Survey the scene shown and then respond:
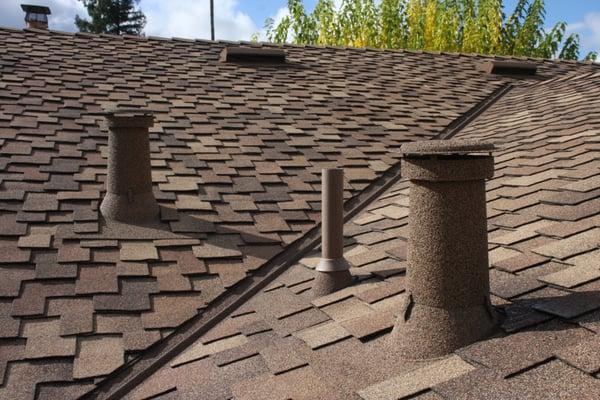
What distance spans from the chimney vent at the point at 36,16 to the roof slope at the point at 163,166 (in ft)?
8.10

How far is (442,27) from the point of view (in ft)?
59.0

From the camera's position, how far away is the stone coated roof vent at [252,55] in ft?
27.7

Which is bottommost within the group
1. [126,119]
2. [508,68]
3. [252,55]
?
[126,119]

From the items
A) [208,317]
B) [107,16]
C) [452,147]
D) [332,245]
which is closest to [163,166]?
[208,317]

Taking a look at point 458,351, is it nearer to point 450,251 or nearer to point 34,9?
point 450,251

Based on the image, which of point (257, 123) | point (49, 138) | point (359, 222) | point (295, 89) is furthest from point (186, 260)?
point (295, 89)

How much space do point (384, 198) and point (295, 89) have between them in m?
2.96

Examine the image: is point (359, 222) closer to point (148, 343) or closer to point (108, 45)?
point (148, 343)

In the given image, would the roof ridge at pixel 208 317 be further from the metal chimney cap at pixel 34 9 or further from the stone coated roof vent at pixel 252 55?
the metal chimney cap at pixel 34 9

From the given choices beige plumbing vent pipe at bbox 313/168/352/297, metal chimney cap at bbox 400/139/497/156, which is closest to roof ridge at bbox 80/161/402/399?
beige plumbing vent pipe at bbox 313/168/352/297

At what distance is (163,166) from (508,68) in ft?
20.1

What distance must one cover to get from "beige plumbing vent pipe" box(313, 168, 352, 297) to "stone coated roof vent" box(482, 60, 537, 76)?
254 inches

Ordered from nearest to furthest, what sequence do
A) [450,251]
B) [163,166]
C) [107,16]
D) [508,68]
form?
[450,251]
[163,166]
[508,68]
[107,16]

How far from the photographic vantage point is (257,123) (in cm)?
640
